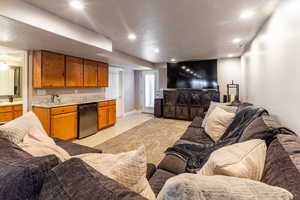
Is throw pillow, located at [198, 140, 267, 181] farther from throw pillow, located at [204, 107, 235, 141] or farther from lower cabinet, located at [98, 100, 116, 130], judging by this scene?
lower cabinet, located at [98, 100, 116, 130]

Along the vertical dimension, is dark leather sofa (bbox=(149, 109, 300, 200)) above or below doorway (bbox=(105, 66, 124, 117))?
below

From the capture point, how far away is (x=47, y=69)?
138 inches

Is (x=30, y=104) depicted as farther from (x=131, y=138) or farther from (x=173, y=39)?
(x=173, y=39)

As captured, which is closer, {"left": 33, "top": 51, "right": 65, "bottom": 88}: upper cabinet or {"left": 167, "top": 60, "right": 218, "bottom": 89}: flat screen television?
{"left": 33, "top": 51, "right": 65, "bottom": 88}: upper cabinet

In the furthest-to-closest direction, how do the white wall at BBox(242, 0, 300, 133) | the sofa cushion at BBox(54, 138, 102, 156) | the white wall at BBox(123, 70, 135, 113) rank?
1. the white wall at BBox(123, 70, 135, 113)
2. the sofa cushion at BBox(54, 138, 102, 156)
3. the white wall at BBox(242, 0, 300, 133)

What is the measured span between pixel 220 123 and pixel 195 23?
5.77 feet

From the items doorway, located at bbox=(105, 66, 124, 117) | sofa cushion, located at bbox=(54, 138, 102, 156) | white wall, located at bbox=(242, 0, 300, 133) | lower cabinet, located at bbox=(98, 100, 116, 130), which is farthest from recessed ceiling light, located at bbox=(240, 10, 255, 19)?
doorway, located at bbox=(105, 66, 124, 117)

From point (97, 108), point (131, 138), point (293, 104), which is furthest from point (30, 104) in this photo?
point (293, 104)

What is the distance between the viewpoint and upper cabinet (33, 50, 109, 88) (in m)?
3.43

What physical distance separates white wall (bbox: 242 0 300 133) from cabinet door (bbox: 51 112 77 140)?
150 inches

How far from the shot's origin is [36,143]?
139cm

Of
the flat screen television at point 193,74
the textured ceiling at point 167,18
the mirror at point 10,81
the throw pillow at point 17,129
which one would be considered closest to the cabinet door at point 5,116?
the mirror at point 10,81

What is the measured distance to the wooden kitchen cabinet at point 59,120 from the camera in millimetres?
3289

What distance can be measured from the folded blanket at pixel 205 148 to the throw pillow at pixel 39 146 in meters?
1.08
